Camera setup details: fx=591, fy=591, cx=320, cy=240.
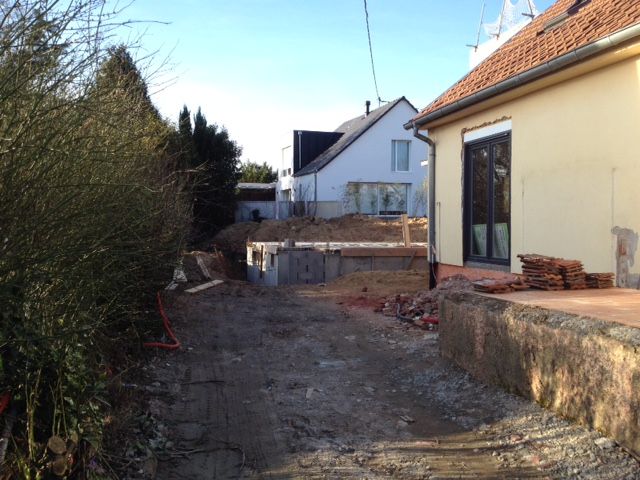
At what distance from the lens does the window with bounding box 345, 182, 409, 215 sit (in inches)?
1329

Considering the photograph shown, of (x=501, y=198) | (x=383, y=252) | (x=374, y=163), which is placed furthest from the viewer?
(x=374, y=163)

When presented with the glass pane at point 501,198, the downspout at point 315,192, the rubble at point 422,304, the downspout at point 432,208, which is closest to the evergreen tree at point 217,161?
the downspout at point 315,192

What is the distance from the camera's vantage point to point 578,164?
24.3ft

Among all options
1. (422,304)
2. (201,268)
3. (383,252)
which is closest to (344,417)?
(422,304)

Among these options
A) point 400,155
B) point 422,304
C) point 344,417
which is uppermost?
point 400,155

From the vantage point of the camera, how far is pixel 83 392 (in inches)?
140

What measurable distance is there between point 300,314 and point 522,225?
3.92 meters

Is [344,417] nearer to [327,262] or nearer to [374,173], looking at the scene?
[327,262]

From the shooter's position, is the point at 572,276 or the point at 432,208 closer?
the point at 572,276

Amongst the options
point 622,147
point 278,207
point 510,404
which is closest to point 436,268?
point 622,147

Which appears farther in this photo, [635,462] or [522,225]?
[522,225]

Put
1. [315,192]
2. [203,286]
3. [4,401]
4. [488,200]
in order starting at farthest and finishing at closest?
1. [315,192]
2. [203,286]
3. [488,200]
4. [4,401]

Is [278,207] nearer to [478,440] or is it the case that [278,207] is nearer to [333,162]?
[333,162]

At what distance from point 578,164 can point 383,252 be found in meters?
9.93
